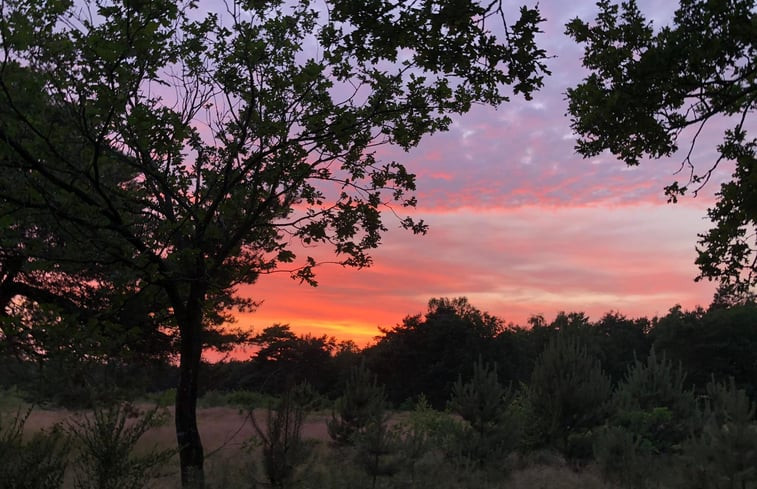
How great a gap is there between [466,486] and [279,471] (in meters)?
5.77

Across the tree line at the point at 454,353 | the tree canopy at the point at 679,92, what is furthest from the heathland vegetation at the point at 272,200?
the tree line at the point at 454,353

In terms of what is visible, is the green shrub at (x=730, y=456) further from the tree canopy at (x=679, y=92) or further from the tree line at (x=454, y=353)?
the tree line at (x=454, y=353)

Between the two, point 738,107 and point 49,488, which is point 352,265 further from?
point 738,107

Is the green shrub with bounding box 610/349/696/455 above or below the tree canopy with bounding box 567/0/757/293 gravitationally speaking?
below

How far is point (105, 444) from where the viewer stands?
6434 mm

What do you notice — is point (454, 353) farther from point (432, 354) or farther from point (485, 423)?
point (485, 423)

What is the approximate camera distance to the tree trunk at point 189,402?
35.4 feet

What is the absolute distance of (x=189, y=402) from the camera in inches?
432

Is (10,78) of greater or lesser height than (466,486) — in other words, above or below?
above

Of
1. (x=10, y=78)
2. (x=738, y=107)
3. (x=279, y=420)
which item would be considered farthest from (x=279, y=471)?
(x=738, y=107)

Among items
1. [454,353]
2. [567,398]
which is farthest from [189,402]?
[454,353]

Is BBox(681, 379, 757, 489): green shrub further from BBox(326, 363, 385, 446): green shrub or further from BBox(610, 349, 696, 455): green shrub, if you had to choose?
Result: BBox(326, 363, 385, 446): green shrub

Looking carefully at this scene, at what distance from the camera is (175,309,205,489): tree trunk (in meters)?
10.8

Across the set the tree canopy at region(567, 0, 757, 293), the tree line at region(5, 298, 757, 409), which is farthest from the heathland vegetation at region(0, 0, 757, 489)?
the tree line at region(5, 298, 757, 409)
